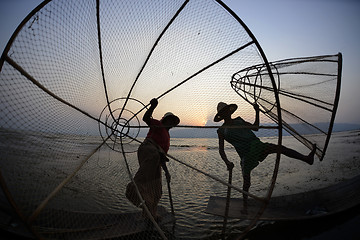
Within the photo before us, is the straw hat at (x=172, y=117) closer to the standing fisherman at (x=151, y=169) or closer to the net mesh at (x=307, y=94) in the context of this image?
the standing fisherman at (x=151, y=169)

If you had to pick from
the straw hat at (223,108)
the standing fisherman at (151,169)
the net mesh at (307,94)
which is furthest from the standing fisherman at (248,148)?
the standing fisherman at (151,169)

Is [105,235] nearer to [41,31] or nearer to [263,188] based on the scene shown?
[41,31]

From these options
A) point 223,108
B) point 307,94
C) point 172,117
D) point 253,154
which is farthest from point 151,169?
point 307,94

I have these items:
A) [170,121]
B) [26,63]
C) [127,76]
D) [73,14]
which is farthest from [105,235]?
[73,14]

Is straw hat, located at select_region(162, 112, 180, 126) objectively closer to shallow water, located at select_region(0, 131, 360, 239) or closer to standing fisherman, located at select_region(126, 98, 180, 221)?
standing fisherman, located at select_region(126, 98, 180, 221)

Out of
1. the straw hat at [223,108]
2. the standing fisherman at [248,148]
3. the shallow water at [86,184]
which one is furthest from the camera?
the straw hat at [223,108]

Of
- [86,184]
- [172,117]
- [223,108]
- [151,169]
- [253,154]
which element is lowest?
[86,184]

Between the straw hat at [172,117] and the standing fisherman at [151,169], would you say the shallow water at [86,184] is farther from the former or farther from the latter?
the straw hat at [172,117]

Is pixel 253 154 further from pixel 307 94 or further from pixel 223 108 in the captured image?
pixel 307 94

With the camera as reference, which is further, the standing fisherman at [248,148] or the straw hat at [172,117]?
the straw hat at [172,117]

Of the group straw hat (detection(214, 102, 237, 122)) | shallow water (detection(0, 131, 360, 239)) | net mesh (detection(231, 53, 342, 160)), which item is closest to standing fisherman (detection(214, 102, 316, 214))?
straw hat (detection(214, 102, 237, 122))

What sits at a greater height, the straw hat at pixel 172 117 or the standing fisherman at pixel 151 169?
the straw hat at pixel 172 117

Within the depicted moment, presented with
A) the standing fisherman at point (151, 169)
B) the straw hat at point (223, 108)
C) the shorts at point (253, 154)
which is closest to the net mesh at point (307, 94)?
the straw hat at point (223, 108)

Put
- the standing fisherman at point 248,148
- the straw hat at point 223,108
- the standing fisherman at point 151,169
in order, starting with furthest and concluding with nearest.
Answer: the straw hat at point 223,108
the standing fisherman at point 248,148
the standing fisherman at point 151,169
